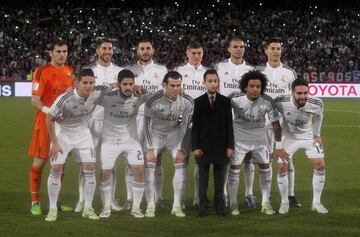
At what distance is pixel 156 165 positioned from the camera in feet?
29.3

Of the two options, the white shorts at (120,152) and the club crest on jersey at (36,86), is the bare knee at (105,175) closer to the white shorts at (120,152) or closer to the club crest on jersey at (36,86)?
the white shorts at (120,152)

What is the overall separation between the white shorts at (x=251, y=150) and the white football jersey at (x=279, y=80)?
1.14m

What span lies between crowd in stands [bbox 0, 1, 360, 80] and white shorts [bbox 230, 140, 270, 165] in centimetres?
2839

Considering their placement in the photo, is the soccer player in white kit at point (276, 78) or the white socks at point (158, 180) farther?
the soccer player in white kit at point (276, 78)

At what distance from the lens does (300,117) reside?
8.59 metres

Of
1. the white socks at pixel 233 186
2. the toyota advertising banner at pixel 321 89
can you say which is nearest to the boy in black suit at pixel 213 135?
the white socks at pixel 233 186

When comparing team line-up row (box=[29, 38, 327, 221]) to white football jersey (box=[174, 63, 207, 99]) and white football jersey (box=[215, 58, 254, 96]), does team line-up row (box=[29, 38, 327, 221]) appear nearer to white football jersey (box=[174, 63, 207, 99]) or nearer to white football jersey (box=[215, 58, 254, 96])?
white football jersey (box=[174, 63, 207, 99])

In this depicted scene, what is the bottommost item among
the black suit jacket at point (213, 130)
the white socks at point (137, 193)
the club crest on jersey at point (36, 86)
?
the white socks at point (137, 193)

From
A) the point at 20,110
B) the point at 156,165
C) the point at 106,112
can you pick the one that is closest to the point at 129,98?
the point at 106,112

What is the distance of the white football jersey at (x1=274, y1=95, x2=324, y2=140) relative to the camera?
855cm

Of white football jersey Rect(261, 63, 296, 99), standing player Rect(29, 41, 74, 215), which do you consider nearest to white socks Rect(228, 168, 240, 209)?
white football jersey Rect(261, 63, 296, 99)

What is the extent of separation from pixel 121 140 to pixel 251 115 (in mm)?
1683

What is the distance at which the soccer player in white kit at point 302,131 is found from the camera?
27.9 feet

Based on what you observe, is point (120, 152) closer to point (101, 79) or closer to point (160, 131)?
point (160, 131)
